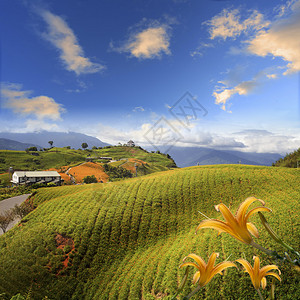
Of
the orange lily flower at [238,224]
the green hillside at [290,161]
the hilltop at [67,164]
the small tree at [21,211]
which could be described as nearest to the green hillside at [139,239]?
the small tree at [21,211]

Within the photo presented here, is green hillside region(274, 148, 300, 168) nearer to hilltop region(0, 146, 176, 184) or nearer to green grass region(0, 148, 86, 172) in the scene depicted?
hilltop region(0, 146, 176, 184)

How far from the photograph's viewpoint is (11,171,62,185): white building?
5350cm

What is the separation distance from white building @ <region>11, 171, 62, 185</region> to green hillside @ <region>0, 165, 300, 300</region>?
41.0 m

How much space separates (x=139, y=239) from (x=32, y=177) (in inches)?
2074

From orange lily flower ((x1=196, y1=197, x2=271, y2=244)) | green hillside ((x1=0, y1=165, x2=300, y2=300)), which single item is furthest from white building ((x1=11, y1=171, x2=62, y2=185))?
orange lily flower ((x1=196, y1=197, x2=271, y2=244))

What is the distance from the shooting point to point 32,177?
179ft

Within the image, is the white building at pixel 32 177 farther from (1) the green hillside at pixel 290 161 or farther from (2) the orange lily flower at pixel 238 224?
(1) the green hillside at pixel 290 161

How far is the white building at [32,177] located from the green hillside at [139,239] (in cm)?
4100

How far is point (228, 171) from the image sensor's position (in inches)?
932

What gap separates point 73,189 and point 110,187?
23.4 feet

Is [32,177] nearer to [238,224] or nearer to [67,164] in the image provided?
[67,164]

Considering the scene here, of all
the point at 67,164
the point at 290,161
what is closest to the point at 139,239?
the point at 290,161

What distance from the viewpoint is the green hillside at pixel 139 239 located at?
10.9m

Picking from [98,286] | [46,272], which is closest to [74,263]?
[46,272]
